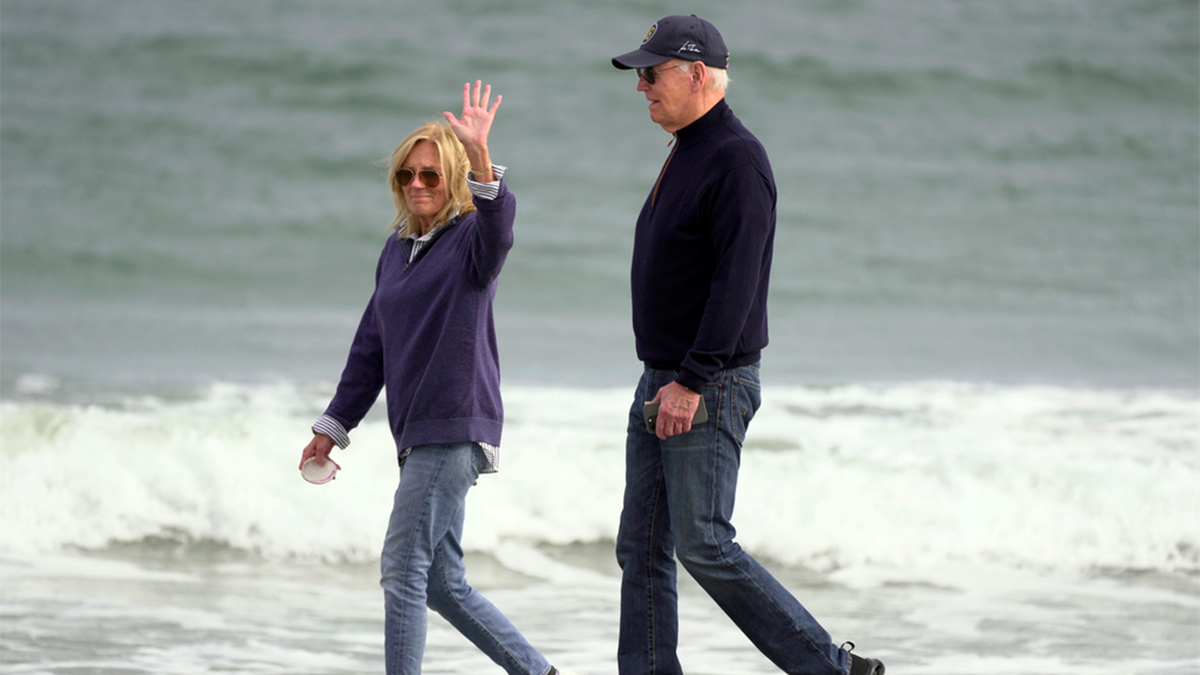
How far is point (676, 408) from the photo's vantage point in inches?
113

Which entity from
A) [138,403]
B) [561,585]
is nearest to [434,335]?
[561,585]

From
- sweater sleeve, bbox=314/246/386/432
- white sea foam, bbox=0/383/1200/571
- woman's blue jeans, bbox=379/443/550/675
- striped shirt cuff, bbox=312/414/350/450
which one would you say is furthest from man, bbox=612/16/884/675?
white sea foam, bbox=0/383/1200/571

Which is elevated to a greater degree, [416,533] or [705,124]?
[705,124]

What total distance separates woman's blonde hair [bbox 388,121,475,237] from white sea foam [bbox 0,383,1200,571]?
3.23 meters

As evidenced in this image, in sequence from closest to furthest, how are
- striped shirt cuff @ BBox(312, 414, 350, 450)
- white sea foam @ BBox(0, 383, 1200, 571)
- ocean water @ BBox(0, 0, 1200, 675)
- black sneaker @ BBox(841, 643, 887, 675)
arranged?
black sneaker @ BBox(841, 643, 887, 675) → striped shirt cuff @ BBox(312, 414, 350, 450) → ocean water @ BBox(0, 0, 1200, 675) → white sea foam @ BBox(0, 383, 1200, 571)

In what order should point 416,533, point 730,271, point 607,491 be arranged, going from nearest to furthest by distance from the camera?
point 730,271 < point 416,533 < point 607,491

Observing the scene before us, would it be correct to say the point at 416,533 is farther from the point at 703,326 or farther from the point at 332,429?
the point at 703,326

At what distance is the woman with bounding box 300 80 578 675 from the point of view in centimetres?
301

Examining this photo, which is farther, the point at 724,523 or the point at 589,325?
the point at 589,325

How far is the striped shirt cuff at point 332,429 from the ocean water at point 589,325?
1242 mm

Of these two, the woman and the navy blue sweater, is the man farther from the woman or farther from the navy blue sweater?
the woman

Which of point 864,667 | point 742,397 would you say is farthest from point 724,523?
point 864,667

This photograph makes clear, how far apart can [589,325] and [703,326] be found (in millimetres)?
10959

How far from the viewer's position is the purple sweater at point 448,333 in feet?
9.88
